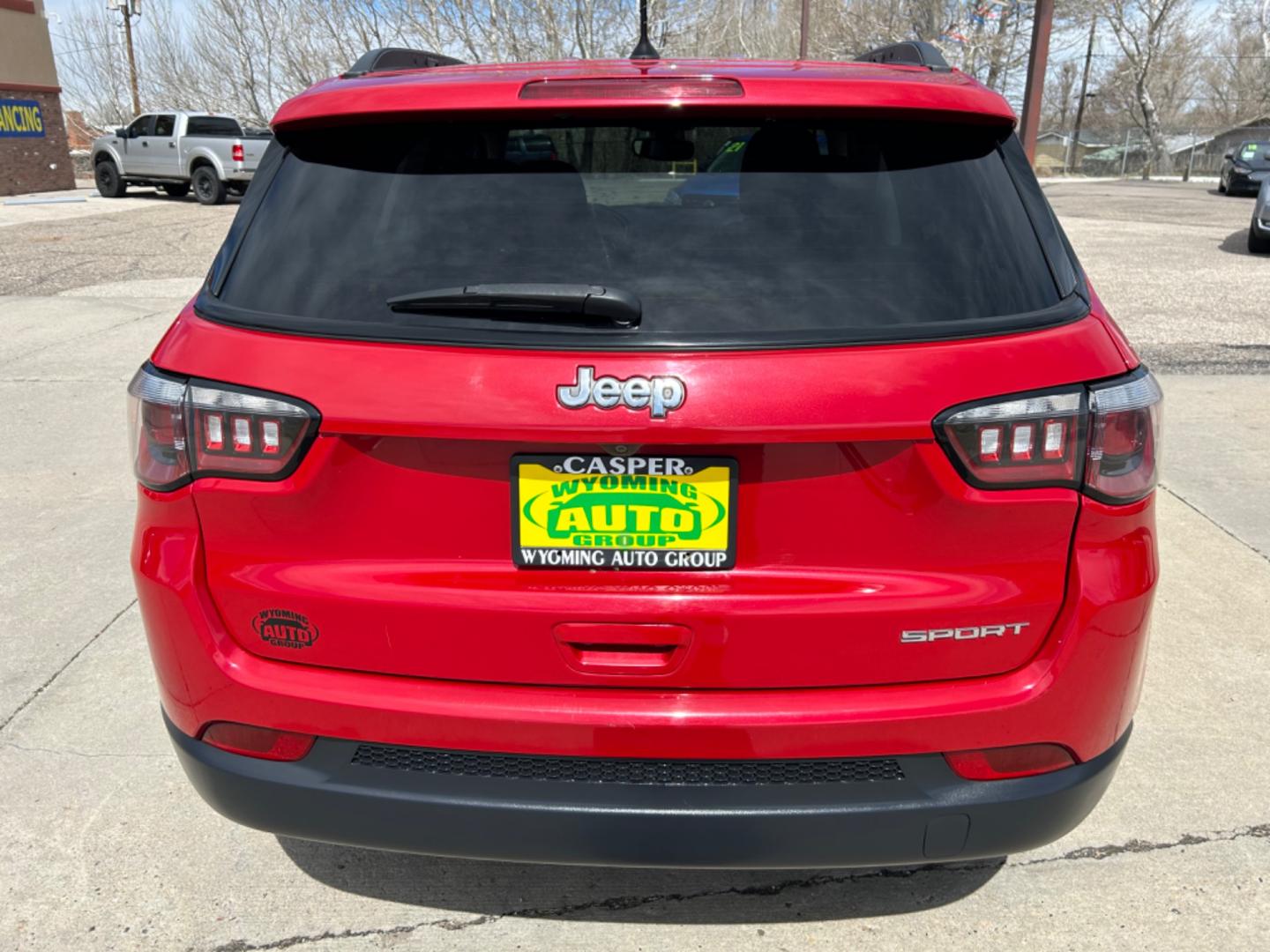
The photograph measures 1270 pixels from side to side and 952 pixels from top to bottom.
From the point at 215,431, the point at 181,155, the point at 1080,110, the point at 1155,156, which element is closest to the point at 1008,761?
the point at 215,431

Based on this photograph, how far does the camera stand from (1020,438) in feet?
5.91

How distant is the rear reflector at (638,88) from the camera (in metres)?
1.93

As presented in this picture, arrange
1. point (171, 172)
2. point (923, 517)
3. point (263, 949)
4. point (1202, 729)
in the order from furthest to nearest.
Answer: point (171, 172) < point (1202, 729) < point (263, 949) < point (923, 517)

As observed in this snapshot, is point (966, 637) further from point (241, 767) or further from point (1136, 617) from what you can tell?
point (241, 767)

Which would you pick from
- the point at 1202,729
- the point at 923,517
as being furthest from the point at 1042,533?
the point at 1202,729

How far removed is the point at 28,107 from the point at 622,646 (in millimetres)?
29720

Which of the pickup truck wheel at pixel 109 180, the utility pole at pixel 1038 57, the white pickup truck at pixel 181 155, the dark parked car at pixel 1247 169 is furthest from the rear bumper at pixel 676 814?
the dark parked car at pixel 1247 169

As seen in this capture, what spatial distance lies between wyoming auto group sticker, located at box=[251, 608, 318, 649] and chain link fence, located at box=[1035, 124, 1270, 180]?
164 ft

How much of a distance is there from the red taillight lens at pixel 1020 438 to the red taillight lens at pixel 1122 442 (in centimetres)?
4

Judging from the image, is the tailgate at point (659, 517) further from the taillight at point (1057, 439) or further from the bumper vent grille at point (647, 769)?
the bumper vent grille at point (647, 769)

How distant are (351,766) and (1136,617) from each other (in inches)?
57.7

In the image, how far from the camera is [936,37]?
1569 inches

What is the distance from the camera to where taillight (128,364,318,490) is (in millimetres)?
1849

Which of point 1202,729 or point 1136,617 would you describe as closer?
point 1136,617
